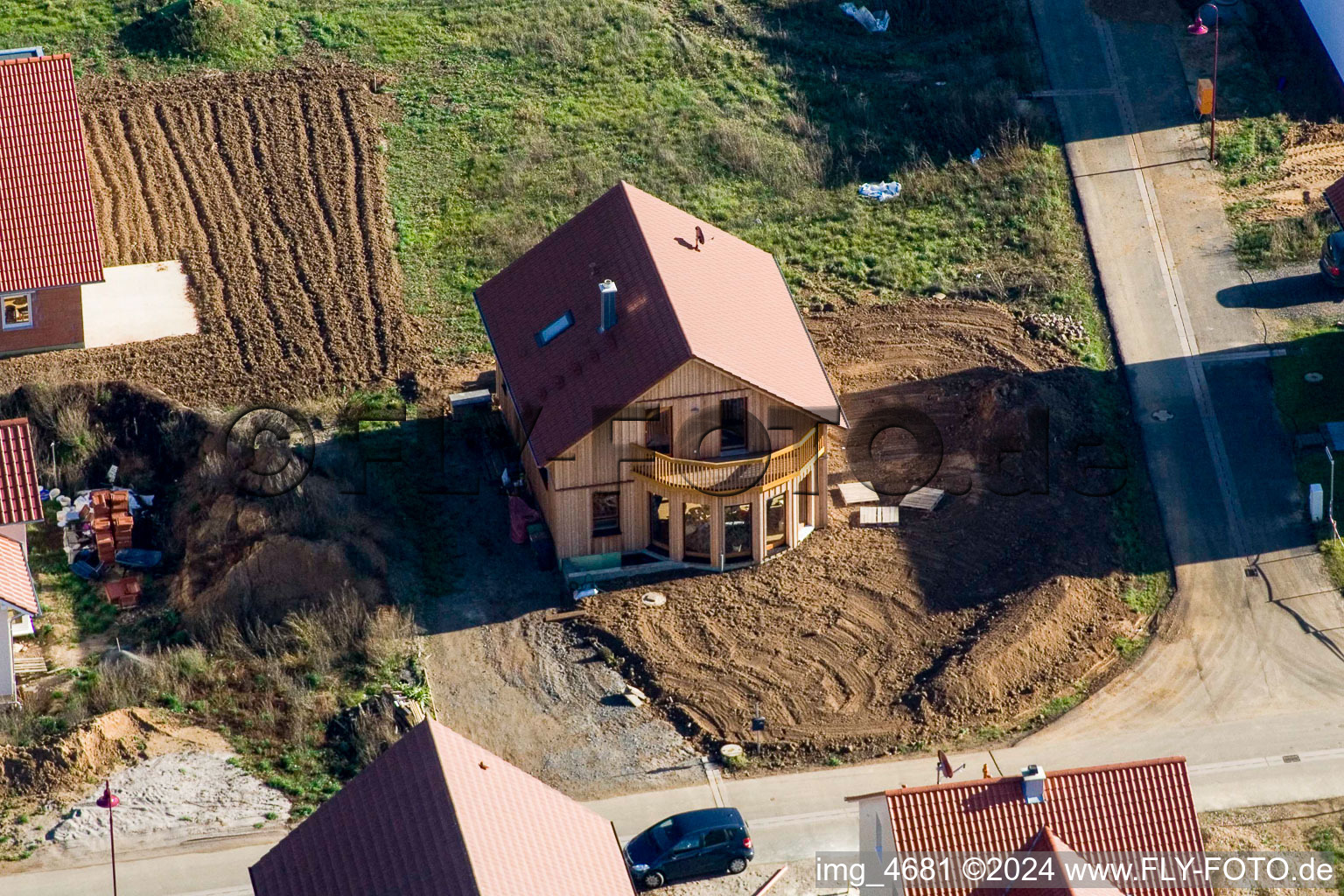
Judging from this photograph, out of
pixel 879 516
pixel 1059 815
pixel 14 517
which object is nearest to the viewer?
pixel 1059 815

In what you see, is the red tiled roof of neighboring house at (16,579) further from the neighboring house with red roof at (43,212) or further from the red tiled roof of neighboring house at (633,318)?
the red tiled roof of neighboring house at (633,318)

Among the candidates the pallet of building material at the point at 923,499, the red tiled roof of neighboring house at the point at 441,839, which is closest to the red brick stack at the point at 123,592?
the red tiled roof of neighboring house at the point at 441,839

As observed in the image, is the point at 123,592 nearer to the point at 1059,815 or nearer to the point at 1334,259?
the point at 1059,815

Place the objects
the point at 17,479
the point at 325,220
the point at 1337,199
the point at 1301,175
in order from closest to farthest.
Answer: the point at 17,479 → the point at 1337,199 → the point at 325,220 → the point at 1301,175

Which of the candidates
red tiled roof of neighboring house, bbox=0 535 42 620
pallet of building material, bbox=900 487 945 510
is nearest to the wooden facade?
pallet of building material, bbox=900 487 945 510

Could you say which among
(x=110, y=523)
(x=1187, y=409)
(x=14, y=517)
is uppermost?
(x=14, y=517)

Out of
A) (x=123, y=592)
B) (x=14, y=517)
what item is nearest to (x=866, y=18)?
(x=123, y=592)
